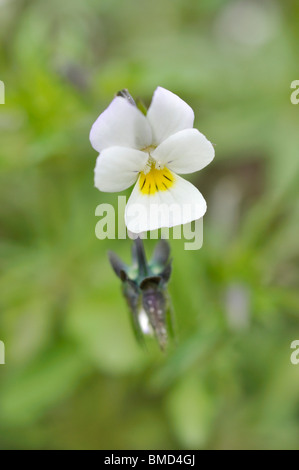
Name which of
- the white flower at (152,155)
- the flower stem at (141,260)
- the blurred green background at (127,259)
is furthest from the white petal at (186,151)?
the blurred green background at (127,259)

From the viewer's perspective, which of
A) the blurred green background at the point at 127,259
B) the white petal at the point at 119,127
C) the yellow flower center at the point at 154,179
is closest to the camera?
the white petal at the point at 119,127

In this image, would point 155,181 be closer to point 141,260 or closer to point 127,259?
point 141,260

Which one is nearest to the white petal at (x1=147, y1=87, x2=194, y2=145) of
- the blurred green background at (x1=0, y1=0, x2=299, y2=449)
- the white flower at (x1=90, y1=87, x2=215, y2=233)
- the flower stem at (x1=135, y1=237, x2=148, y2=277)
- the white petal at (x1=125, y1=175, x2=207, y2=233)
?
the white flower at (x1=90, y1=87, x2=215, y2=233)

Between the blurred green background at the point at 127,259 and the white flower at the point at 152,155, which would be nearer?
the white flower at the point at 152,155

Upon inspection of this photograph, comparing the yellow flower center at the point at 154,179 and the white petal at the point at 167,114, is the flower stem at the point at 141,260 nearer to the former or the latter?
the yellow flower center at the point at 154,179

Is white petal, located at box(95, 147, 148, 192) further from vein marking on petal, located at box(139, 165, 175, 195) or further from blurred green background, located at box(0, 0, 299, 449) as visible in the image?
blurred green background, located at box(0, 0, 299, 449)

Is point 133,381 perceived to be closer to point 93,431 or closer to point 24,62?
point 93,431
